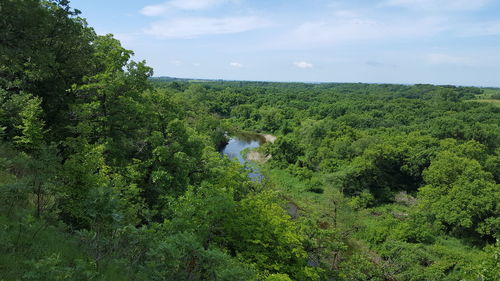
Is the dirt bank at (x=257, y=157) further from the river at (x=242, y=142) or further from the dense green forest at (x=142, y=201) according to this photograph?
the dense green forest at (x=142, y=201)

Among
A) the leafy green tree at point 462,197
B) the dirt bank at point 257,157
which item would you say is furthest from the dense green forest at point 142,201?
the dirt bank at point 257,157

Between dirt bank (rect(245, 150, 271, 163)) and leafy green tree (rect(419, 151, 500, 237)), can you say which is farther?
dirt bank (rect(245, 150, 271, 163))

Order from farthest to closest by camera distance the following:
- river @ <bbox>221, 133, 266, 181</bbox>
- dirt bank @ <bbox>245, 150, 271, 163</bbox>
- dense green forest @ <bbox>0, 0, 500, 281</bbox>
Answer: river @ <bbox>221, 133, 266, 181</bbox> → dirt bank @ <bbox>245, 150, 271, 163</bbox> → dense green forest @ <bbox>0, 0, 500, 281</bbox>

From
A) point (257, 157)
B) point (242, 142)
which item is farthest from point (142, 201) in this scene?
point (242, 142)

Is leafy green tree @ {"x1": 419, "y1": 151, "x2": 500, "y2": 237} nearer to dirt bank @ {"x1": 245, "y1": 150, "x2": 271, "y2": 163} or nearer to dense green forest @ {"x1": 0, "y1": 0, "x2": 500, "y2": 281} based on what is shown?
dense green forest @ {"x1": 0, "y1": 0, "x2": 500, "y2": 281}

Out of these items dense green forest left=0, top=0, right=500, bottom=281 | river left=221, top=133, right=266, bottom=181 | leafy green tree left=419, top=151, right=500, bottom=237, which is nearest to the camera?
dense green forest left=0, top=0, right=500, bottom=281

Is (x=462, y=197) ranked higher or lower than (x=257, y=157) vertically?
higher

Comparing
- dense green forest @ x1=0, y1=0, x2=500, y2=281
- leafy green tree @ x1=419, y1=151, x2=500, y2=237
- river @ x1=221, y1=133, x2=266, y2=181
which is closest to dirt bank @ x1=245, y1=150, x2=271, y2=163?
river @ x1=221, y1=133, x2=266, y2=181

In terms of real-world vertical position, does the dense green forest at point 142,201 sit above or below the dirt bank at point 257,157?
above

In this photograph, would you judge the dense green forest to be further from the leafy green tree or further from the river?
the river

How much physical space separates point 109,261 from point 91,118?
876cm

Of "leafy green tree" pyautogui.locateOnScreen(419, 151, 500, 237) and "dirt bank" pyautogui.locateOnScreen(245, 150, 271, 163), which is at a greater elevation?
"leafy green tree" pyautogui.locateOnScreen(419, 151, 500, 237)

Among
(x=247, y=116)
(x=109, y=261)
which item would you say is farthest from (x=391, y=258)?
(x=247, y=116)

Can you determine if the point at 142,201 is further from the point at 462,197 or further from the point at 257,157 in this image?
the point at 257,157
